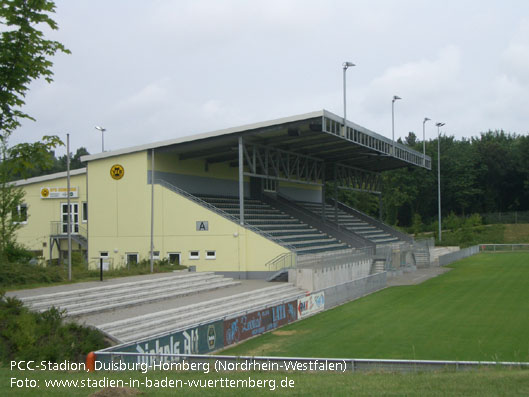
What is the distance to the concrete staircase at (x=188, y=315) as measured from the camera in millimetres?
15242

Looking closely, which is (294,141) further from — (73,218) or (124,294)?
(124,294)

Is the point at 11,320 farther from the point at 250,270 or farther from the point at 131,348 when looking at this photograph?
the point at 250,270

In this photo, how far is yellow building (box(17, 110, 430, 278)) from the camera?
2891 cm

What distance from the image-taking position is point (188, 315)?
711 inches

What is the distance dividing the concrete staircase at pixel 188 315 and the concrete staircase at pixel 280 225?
7632mm

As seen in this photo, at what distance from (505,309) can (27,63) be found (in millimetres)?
20452

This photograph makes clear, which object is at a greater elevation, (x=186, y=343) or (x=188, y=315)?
(x=188, y=315)

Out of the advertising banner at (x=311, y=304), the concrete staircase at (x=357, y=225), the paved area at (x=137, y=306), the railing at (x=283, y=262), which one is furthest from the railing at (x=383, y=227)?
the advertising banner at (x=311, y=304)

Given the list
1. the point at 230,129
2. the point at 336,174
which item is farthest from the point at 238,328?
the point at 336,174

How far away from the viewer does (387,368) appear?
9.58m

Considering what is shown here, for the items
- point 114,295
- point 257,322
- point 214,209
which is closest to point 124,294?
point 114,295

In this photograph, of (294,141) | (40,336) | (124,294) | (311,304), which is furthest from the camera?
(294,141)

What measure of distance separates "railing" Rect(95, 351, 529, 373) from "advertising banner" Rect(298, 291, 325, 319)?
11.1 metres

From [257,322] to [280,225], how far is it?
54.1ft
